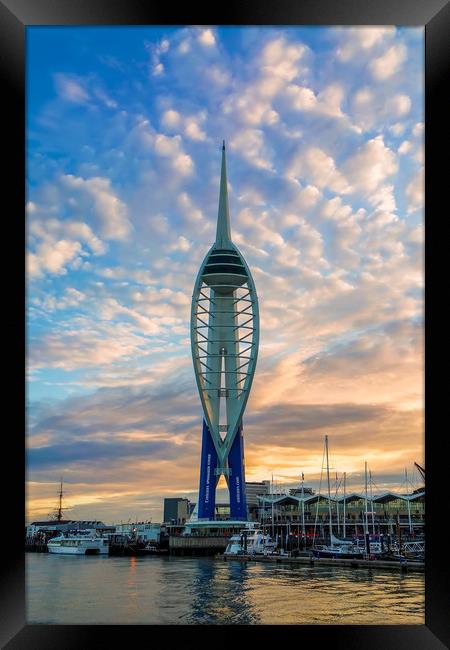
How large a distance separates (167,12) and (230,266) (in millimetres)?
Result: 24694

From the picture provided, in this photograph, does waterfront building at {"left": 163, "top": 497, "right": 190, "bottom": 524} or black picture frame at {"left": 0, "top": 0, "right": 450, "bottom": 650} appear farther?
waterfront building at {"left": 163, "top": 497, "right": 190, "bottom": 524}

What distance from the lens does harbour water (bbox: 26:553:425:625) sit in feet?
30.8

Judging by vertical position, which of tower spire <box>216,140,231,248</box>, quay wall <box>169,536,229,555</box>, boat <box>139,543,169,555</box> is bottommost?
boat <box>139,543,169,555</box>

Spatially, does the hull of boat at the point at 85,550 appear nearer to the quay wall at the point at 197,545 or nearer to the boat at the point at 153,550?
the boat at the point at 153,550

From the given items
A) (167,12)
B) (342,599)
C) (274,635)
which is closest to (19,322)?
(167,12)

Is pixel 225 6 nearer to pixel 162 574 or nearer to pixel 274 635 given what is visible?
pixel 274 635

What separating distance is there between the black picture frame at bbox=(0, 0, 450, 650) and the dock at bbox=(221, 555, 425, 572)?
48.2 feet

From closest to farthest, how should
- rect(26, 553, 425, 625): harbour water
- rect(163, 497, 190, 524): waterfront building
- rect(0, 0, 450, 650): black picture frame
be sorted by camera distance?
1. rect(0, 0, 450, 650): black picture frame
2. rect(26, 553, 425, 625): harbour water
3. rect(163, 497, 190, 524): waterfront building

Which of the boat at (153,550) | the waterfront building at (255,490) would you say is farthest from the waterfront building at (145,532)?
the waterfront building at (255,490)

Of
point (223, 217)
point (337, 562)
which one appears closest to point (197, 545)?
point (337, 562)

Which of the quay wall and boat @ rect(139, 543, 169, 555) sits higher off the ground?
the quay wall

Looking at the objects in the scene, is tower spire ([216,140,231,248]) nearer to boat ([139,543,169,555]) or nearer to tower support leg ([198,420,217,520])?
tower support leg ([198,420,217,520])

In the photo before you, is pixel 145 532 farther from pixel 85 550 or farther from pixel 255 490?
pixel 255 490

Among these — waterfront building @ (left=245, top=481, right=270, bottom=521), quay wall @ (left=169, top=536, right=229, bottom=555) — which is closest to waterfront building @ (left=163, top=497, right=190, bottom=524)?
waterfront building @ (left=245, top=481, right=270, bottom=521)
